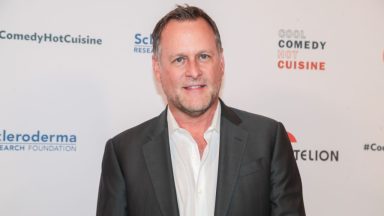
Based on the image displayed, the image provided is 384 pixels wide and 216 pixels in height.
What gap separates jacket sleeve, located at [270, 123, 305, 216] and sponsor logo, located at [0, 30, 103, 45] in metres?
1.48

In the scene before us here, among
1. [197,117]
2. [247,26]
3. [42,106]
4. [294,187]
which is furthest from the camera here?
→ [247,26]

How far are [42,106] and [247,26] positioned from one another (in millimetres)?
1492

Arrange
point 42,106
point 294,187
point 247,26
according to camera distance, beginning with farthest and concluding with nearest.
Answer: point 247,26 → point 42,106 → point 294,187

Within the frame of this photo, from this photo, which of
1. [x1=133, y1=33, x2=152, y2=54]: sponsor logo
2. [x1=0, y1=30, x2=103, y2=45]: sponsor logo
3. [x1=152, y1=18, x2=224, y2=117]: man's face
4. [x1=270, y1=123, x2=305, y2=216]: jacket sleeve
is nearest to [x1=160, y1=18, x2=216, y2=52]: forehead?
[x1=152, y1=18, x2=224, y2=117]: man's face

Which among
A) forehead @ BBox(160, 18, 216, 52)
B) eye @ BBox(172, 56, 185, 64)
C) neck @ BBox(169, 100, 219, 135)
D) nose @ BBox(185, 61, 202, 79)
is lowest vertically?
neck @ BBox(169, 100, 219, 135)

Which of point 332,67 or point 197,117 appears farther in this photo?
point 332,67

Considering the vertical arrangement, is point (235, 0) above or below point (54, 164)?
above

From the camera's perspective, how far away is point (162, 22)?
196 centimetres

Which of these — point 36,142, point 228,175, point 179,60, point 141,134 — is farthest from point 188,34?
point 36,142

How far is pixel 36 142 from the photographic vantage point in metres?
2.63

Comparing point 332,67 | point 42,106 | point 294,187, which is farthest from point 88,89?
point 332,67

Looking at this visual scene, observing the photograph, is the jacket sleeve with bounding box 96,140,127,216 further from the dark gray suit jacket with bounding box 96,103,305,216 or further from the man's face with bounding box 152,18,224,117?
the man's face with bounding box 152,18,224,117

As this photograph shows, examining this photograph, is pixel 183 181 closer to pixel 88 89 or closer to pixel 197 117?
pixel 197 117

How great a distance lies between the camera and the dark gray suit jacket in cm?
175
